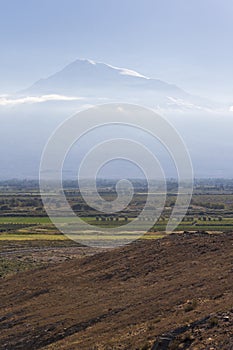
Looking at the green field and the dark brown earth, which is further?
the green field

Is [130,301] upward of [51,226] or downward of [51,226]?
upward

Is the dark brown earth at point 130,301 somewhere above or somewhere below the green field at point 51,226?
above

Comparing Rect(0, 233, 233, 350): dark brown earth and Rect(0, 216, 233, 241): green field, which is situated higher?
Rect(0, 233, 233, 350): dark brown earth

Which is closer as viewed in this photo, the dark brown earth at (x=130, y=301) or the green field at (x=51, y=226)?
the dark brown earth at (x=130, y=301)

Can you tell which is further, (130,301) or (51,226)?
(51,226)

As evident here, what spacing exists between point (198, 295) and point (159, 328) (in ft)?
11.3

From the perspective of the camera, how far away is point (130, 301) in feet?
68.0

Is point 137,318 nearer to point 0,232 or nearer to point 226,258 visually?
point 226,258

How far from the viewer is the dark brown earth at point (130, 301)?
15.3 metres

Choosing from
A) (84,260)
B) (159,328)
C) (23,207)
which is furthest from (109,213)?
(159,328)

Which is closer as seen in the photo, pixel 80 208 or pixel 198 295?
pixel 198 295

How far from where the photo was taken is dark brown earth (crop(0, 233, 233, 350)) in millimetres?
15281

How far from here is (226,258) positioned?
24719 mm

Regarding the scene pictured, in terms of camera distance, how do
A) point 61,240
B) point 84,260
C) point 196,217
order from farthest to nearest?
point 196,217
point 61,240
point 84,260
